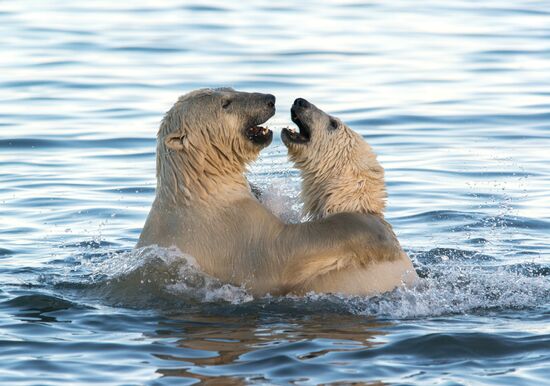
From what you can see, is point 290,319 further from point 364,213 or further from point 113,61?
point 113,61

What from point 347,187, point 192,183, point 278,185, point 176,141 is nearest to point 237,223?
point 192,183

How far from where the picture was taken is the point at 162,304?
10.0 m

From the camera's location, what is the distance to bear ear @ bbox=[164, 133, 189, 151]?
10117mm

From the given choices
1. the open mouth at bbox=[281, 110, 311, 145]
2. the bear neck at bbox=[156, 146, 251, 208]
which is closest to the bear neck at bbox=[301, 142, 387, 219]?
the open mouth at bbox=[281, 110, 311, 145]

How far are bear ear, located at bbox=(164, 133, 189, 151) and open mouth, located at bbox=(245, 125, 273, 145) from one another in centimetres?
53

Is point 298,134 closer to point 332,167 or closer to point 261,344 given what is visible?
point 332,167

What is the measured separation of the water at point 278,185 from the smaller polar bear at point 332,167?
35cm

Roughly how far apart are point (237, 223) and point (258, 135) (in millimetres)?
830

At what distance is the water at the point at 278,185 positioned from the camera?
870cm

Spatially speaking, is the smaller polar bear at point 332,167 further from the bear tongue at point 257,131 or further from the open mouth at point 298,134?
the bear tongue at point 257,131

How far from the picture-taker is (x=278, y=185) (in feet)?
36.3

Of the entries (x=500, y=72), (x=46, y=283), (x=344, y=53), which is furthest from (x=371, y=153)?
(x=344, y=53)

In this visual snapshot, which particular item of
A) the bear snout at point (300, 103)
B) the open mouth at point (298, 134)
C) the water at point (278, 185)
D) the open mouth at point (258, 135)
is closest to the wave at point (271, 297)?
the water at point (278, 185)

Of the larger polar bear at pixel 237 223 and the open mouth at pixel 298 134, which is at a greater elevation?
the open mouth at pixel 298 134
